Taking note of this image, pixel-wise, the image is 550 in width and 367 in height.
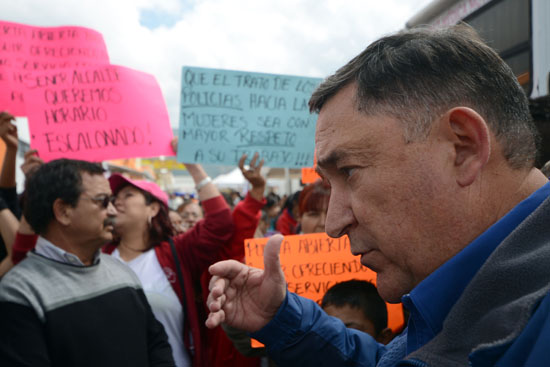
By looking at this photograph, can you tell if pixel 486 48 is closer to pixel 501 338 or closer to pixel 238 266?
pixel 501 338

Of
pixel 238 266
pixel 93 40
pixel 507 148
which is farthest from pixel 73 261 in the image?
pixel 507 148

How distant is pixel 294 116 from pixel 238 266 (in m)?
1.75

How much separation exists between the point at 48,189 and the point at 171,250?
0.83 meters

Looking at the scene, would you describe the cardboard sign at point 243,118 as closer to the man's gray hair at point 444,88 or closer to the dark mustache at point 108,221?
the dark mustache at point 108,221

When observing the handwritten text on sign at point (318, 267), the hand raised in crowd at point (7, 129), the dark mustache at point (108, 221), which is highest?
the hand raised in crowd at point (7, 129)

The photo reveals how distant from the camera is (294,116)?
2977 mm

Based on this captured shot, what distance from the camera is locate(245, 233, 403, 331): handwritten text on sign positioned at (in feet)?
7.42

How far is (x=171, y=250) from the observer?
9.17 feet

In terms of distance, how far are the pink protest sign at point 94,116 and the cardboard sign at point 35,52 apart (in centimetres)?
17

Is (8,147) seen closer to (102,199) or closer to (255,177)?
(102,199)

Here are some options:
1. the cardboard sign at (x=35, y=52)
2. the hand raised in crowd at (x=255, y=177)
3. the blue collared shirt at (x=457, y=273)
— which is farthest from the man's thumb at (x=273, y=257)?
the cardboard sign at (x=35, y=52)

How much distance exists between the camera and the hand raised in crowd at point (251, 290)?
1354mm

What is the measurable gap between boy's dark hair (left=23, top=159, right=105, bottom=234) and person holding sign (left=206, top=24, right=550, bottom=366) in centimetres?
172

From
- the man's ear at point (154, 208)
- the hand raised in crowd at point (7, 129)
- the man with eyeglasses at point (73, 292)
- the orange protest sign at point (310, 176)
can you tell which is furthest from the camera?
the orange protest sign at point (310, 176)
